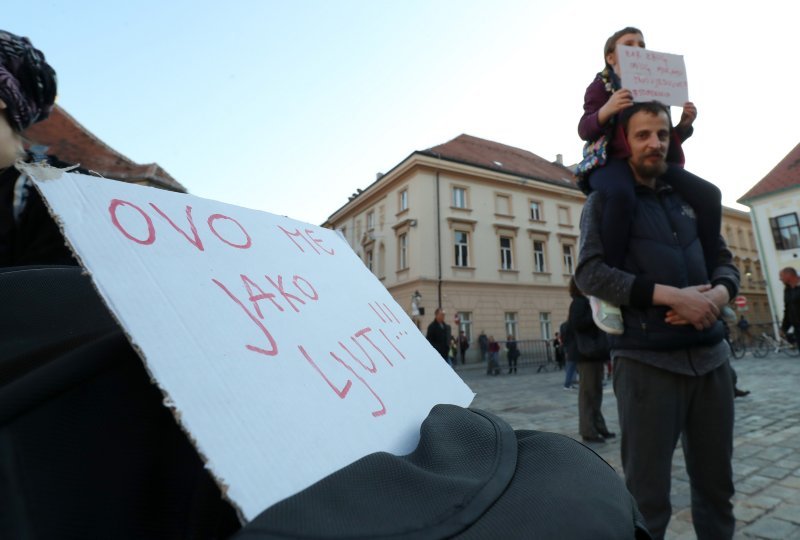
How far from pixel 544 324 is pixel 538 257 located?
334cm

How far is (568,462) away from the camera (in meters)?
0.49

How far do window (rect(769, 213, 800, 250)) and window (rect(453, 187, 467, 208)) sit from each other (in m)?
14.8

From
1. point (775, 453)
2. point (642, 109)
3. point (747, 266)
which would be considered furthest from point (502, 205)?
point (747, 266)

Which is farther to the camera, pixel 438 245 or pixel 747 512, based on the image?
pixel 438 245

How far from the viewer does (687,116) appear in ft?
5.67

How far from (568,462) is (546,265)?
21.4 meters

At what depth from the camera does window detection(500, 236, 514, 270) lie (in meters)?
19.6

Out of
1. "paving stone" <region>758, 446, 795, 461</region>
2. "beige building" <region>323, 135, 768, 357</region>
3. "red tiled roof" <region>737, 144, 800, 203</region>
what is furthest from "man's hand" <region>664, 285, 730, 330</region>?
"red tiled roof" <region>737, 144, 800, 203</region>

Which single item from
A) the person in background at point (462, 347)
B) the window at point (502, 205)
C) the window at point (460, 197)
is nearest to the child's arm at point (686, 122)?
the person in background at point (462, 347)

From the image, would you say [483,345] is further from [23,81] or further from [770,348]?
[23,81]

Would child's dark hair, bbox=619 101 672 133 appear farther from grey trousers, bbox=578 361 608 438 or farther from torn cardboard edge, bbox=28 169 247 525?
grey trousers, bbox=578 361 608 438

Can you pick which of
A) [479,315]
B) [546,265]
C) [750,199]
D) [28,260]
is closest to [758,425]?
[28,260]

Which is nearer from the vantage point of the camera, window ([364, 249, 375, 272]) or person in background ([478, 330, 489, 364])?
person in background ([478, 330, 489, 364])

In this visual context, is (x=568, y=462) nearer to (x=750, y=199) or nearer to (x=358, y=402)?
(x=358, y=402)
